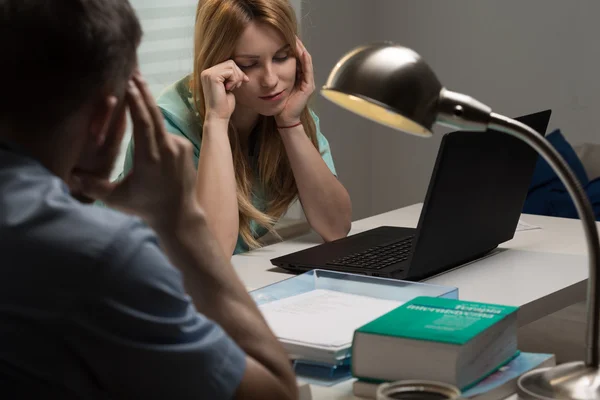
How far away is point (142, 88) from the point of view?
1.05 meters

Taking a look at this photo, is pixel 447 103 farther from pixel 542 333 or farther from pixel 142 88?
pixel 542 333

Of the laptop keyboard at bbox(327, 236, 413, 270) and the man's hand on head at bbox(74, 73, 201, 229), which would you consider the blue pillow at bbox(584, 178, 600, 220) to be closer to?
the laptop keyboard at bbox(327, 236, 413, 270)

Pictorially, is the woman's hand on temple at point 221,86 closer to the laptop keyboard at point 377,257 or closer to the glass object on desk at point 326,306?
the laptop keyboard at point 377,257

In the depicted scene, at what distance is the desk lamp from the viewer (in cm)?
111

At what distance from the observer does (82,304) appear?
0.81m

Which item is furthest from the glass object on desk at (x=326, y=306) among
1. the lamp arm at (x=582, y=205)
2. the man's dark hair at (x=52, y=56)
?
the man's dark hair at (x=52, y=56)

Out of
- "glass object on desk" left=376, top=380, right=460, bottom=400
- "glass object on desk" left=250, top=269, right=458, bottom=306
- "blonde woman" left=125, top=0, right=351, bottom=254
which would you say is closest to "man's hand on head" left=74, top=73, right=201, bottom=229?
"glass object on desk" left=376, top=380, right=460, bottom=400

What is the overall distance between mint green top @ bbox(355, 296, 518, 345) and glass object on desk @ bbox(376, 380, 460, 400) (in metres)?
0.09

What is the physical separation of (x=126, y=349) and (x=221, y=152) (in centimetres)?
140

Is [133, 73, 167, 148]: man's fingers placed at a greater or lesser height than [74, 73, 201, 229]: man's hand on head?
greater

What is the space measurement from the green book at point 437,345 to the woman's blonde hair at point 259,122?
102 cm

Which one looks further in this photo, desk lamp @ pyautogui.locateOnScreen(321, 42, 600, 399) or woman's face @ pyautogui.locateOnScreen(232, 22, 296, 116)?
woman's face @ pyautogui.locateOnScreen(232, 22, 296, 116)

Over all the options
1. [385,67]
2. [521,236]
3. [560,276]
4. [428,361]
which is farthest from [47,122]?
[521,236]

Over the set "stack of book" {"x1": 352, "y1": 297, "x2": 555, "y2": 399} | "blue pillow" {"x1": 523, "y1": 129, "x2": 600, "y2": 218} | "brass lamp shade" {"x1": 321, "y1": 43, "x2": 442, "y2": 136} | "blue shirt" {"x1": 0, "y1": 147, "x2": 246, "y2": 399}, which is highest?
"brass lamp shade" {"x1": 321, "y1": 43, "x2": 442, "y2": 136}
